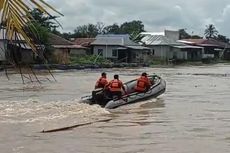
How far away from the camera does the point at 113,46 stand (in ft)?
206

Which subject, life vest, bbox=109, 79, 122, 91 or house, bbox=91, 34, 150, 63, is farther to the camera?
house, bbox=91, 34, 150, 63

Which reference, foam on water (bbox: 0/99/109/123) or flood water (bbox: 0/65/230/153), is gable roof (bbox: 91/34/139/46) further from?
foam on water (bbox: 0/99/109/123)

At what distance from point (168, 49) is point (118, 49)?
39.6 feet

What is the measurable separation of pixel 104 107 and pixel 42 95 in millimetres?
7371

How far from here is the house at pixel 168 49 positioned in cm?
7161

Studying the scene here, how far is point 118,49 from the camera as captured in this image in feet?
207

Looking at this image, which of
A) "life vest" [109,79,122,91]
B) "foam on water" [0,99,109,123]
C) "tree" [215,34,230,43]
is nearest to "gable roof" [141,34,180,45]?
"tree" [215,34,230,43]

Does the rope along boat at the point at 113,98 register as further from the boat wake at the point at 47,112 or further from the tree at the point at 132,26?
the tree at the point at 132,26

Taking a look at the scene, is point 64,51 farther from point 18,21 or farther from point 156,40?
point 18,21

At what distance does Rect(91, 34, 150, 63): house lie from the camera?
206 ft

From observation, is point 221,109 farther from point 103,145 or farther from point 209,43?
point 209,43

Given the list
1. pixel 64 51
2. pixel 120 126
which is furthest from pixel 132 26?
pixel 120 126

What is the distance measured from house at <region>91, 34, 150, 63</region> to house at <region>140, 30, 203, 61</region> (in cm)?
694

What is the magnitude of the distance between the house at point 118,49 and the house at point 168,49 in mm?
6936
